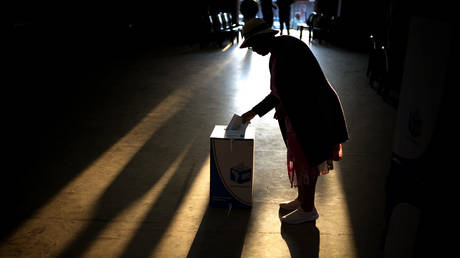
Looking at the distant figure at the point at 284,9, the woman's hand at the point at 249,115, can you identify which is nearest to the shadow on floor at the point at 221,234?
the woman's hand at the point at 249,115

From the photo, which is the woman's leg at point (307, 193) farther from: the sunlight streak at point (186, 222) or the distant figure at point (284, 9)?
the distant figure at point (284, 9)

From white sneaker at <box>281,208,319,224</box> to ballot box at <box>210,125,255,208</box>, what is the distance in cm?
30

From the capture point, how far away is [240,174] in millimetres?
3014

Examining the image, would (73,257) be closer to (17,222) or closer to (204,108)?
(17,222)

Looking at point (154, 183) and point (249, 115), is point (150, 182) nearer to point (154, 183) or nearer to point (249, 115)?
point (154, 183)

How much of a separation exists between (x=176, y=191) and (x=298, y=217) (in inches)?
39.0

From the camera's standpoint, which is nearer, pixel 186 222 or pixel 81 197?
pixel 186 222

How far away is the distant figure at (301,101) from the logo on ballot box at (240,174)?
35cm

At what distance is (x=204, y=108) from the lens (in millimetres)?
5703

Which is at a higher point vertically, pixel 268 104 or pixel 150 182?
pixel 268 104

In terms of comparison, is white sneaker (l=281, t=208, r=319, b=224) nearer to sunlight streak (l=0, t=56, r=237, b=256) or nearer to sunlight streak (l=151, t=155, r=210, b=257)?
sunlight streak (l=151, t=155, r=210, b=257)

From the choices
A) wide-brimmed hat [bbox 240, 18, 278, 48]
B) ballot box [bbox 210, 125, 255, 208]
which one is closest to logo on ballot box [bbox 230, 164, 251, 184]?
ballot box [bbox 210, 125, 255, 208]

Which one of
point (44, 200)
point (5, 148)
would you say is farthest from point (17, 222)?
point (5, 148)

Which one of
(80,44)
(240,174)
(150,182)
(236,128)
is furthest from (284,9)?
(240,174)
